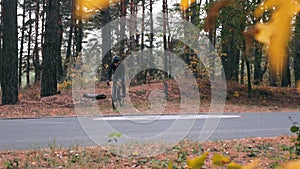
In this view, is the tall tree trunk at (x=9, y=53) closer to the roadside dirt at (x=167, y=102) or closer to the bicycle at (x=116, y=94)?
the roadside dirt at (x=167, y=102)

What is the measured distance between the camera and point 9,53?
52.7 ft

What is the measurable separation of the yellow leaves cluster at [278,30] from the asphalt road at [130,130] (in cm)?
A: 683

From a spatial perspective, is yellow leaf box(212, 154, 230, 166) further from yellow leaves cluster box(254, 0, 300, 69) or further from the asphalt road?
the asphalt road

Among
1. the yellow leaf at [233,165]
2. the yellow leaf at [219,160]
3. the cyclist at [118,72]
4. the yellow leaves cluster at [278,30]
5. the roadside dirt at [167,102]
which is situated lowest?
the roadside dirt at [167,102]

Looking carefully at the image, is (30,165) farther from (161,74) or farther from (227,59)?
(227,59)

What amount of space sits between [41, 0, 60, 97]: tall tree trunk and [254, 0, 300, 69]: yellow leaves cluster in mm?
16687

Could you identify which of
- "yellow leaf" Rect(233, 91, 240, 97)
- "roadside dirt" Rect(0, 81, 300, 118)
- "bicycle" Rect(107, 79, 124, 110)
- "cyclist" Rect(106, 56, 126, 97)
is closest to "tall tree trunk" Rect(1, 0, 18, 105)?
"roadside dirt" Rect(0, 81, 300, 118)

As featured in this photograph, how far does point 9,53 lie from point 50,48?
1753 millimetres

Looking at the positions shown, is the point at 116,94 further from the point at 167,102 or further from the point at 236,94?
the point at 236,94

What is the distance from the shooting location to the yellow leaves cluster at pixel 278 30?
0.70 metres

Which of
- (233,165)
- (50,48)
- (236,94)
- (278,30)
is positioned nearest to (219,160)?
(233,165)

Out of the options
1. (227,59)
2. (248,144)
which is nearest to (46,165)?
(248,144)

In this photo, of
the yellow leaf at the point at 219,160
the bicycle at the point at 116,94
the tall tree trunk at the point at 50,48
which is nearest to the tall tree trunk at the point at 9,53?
the tall tree trunk at the point at 50,48

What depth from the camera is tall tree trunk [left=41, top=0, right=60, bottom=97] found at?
1692 centimetres
